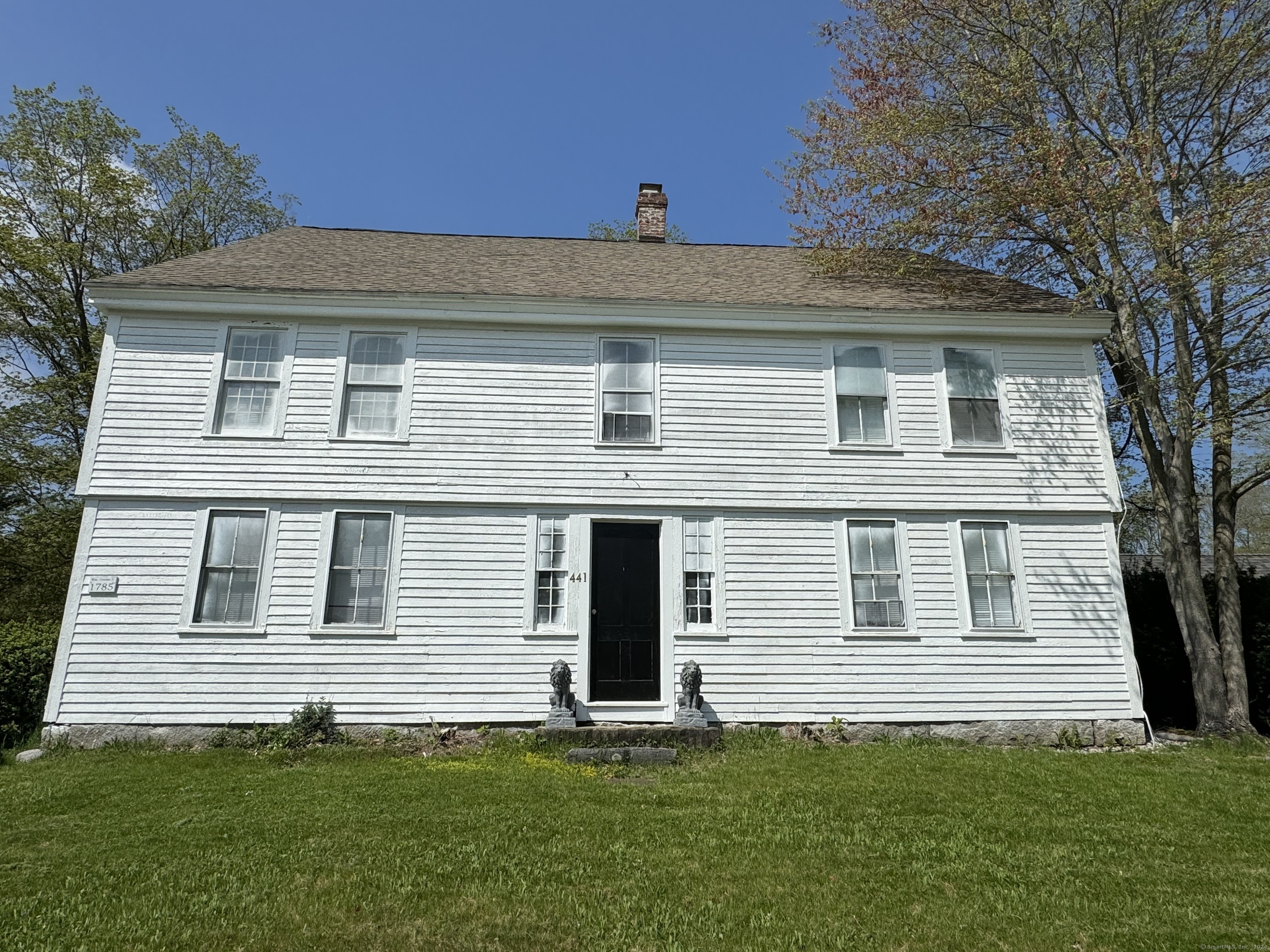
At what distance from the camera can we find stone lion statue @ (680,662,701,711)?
10.1m

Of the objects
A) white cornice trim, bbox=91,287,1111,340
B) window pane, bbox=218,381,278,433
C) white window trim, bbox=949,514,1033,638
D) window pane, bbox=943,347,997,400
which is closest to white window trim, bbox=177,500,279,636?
window pane, bbox=218,381,278,433

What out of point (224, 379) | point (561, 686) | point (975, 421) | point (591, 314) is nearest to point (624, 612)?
point (561, 686)

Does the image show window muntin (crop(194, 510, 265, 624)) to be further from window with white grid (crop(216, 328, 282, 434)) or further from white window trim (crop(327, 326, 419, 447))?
white window trim (crop(327, 326, 419, 447))

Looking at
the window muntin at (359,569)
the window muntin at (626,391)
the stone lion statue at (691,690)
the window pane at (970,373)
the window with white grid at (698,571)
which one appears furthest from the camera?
the window pane at (970,373)

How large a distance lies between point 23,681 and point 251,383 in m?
5.26

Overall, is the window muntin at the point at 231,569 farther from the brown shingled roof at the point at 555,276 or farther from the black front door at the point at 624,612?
the black front door at the point at 624,612

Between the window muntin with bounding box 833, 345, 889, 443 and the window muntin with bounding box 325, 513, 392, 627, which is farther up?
the window muntin with bounding box 833, 345, 889, 443

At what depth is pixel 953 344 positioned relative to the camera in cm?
1205

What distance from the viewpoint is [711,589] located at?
10.9m

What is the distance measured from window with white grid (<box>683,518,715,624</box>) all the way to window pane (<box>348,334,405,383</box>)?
5.01 m

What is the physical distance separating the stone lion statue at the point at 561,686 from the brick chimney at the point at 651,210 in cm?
1039

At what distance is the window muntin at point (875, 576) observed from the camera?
1096 centimetres

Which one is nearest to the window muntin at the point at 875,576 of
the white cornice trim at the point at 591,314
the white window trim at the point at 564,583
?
the white cornice trim at the point at 591,314

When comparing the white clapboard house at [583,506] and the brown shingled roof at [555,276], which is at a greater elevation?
the brown shingled roof at [555,276]
